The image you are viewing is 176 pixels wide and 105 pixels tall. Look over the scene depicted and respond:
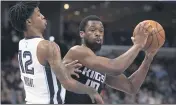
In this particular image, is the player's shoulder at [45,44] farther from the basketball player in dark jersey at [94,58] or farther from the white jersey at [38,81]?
the basketball player in dark jersey at [94,58]

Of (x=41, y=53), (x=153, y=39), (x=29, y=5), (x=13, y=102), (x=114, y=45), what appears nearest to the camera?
(x=41, y=53)

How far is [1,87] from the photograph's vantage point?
1030cm

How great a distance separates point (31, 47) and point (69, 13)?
702 cm

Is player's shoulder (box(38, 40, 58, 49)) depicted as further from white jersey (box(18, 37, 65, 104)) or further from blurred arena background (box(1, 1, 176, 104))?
blurred arena background (box(1, 1, 176, 104))

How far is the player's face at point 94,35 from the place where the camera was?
4.51 metres

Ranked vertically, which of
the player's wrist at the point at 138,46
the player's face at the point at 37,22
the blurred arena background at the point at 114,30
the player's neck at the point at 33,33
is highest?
the player's face at the point at 37,22

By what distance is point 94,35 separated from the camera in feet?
14.8

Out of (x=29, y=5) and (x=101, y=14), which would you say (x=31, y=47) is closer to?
(x=29, y=5)

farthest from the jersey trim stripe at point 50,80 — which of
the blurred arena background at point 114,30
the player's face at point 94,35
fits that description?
the blurred arena background at point 114,30

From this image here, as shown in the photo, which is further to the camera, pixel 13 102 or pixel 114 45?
pixel 114 45

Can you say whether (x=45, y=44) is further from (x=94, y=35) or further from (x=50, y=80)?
(x=94, y=35)

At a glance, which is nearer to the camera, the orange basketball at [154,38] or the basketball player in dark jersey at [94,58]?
the basketball player in dark jersey at [94,58]

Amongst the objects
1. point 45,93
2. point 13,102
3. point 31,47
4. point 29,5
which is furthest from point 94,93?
point 13,102

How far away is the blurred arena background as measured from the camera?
10734 millimetres
